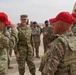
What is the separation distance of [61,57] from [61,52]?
0.21 feet

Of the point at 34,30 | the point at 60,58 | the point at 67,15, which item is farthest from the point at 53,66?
the point at 34,30

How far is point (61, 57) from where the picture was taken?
2848 millimetres

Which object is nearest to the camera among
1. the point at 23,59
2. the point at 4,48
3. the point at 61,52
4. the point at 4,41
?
the point at 61,52

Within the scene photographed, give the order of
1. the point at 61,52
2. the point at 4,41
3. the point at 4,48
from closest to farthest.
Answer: the point at 61,52 → the point at 4,41 → the point at 4,48

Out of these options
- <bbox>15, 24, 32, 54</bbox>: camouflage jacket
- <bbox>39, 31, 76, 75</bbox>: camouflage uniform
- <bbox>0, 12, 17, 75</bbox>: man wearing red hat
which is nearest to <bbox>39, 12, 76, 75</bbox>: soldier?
<bbox>39, 31, 76, 75</bbox>: camouflage uniform

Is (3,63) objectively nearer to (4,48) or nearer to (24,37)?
(4,48)

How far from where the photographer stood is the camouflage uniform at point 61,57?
283cm

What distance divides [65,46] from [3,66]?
1702 mm

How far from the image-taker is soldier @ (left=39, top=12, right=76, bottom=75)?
2826 mm

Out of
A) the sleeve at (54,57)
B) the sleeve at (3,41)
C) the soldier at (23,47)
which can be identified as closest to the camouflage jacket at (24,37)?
the soldier at (23,47)

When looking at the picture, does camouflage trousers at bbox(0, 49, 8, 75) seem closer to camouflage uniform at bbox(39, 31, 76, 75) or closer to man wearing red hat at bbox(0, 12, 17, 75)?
man wearing red hat at bbox(0, 12, 17, 75)

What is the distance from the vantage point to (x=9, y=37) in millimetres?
4316

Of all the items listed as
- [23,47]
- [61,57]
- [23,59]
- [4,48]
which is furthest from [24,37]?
[61,57]

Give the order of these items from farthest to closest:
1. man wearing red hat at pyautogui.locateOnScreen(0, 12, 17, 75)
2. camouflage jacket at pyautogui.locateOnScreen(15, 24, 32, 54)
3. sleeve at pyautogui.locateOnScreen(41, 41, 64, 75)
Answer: camouflage jacket at pyautogui.locateOnScreen(15, 24, 32, 54) → man wearing red hat at pyautogui.locateOnScreen(0, 12, 17, 75) → sleeve at pyautogui.locateOnScreen(41, 41, 64, 75)
